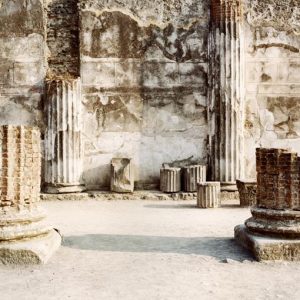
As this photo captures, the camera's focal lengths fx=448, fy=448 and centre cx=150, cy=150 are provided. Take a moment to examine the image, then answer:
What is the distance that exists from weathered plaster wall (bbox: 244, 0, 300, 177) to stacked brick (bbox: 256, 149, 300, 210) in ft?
16.8

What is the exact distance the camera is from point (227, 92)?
31.2 ft

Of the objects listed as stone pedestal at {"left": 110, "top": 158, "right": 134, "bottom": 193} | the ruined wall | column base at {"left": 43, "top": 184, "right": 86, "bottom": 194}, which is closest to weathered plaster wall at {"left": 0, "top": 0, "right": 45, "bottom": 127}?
the ruined wall

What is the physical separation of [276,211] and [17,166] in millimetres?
2763

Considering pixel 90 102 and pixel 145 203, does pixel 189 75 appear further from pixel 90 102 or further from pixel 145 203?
pixel 145 203

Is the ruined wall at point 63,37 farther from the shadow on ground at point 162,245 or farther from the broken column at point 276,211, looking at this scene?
the broken column at point 276,211

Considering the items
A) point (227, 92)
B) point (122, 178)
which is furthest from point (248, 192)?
point (122, 178)

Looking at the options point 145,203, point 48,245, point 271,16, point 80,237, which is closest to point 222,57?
point 271,16

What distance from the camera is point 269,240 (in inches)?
177

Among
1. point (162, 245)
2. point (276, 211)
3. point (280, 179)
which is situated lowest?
point (162, 245)

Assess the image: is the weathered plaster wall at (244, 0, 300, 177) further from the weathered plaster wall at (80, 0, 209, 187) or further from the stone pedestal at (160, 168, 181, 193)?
the stone pedestal at (160, 168, 181, 193)

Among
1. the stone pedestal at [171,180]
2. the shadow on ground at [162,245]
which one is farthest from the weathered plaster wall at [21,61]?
the shadow on ground at [162,245]

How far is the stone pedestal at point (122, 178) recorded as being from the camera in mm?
9500

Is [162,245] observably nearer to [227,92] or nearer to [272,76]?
[227,92]

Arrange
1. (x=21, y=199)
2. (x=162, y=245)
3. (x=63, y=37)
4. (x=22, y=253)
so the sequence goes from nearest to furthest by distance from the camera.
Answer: (x=22, y=253) < (x=21, y=199) < (x=162, y=245) < (x=63, y=37)
